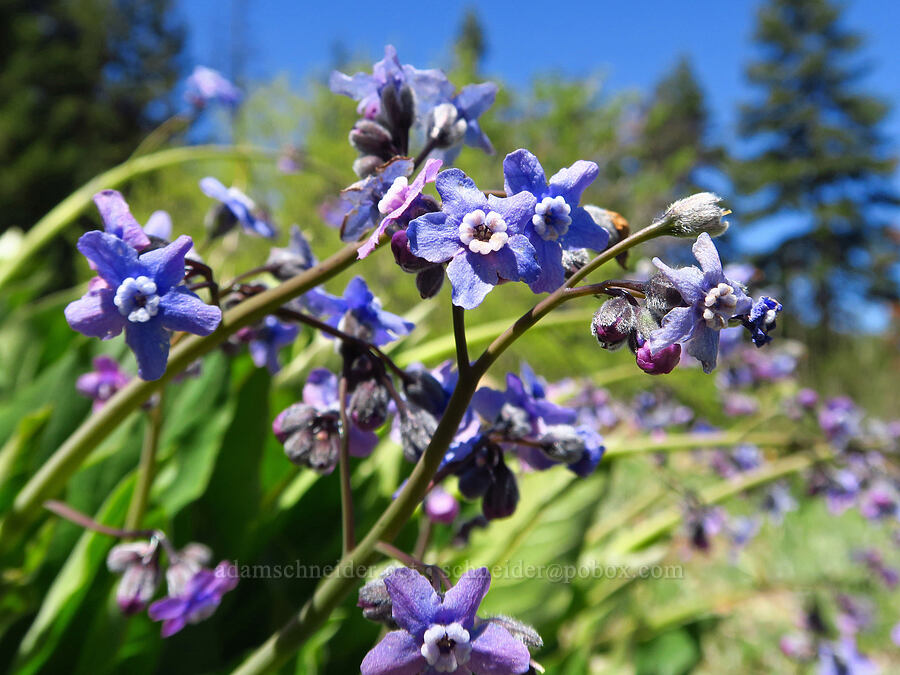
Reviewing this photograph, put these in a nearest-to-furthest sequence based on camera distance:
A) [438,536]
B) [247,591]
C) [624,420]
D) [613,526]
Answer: [247,591] → [438,536] → [613,526] → [624,420]

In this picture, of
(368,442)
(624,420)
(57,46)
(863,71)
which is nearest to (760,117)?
(863,71)

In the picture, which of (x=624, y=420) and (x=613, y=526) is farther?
(x=624, y=420)

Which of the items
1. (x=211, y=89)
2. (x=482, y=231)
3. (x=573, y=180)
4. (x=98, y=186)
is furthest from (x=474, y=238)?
(x=98, y=186)

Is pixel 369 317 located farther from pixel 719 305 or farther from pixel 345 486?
pixel 719 305

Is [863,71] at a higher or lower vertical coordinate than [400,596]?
higher

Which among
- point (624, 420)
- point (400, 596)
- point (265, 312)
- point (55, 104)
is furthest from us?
point (55, 104)

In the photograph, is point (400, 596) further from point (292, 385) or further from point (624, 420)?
point (624, 420)
